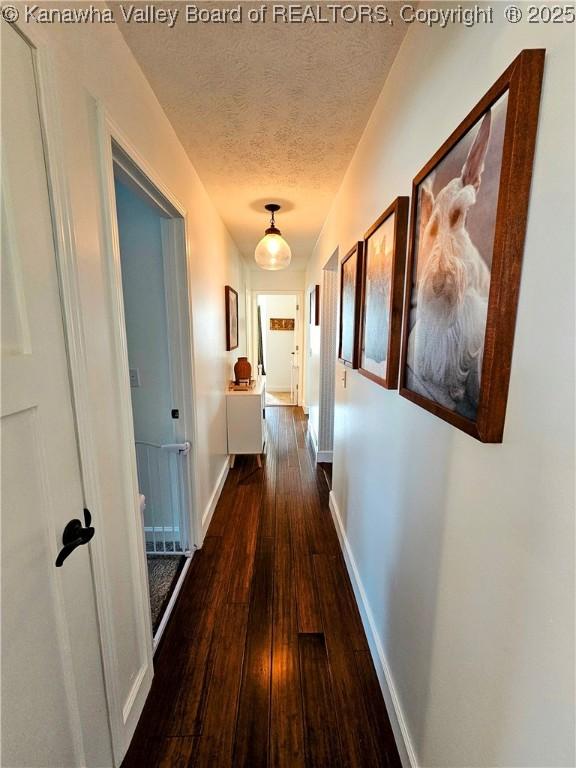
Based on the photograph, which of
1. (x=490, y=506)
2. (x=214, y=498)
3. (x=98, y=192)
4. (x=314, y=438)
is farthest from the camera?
(x=314, y=438)

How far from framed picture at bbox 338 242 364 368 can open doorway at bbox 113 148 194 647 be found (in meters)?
0.97

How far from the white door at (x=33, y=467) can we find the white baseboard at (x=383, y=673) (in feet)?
3.25

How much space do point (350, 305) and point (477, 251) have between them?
4.01 feet

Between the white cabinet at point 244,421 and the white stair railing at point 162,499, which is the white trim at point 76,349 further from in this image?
the white cabinet at point 244,421

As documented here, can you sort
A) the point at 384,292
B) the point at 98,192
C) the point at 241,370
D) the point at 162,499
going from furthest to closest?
the point at 241,370 → the point at 162,499 → the point at 384,292 → the point at 98,192

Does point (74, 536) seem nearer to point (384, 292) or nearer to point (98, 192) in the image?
point (98, 192)

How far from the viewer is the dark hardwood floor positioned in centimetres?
116

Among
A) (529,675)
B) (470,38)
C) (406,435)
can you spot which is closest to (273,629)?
(406,435)

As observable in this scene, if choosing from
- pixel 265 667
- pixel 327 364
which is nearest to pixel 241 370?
pixel 327 364

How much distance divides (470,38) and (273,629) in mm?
2252

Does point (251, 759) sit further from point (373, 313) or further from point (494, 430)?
point (373, 313)

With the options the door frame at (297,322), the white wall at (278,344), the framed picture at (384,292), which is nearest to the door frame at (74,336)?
the framed picture at (384,292)

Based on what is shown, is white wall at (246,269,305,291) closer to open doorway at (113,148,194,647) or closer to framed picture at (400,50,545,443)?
open doorway at (113,148,194,647)

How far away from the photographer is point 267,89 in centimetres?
136
